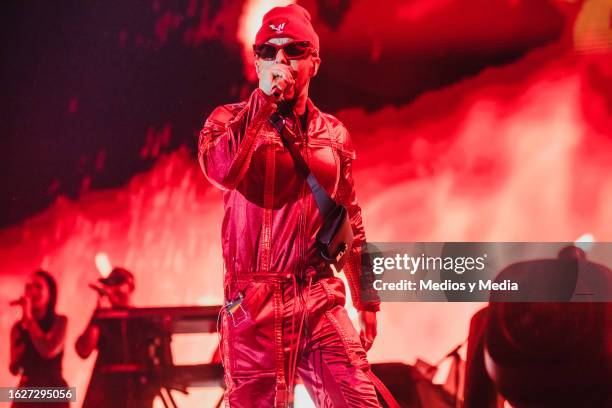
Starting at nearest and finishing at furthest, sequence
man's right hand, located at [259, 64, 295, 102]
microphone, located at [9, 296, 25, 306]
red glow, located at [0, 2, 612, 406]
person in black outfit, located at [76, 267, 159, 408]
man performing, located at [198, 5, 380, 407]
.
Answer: man's right hand, located at [259, 64, 295, 102] → man performing, located at [198, 5, 380, 407] → red glow, located at [0, 2, 612, 406] → person in black outfit, located at [76, 267, 159, 408] → microphone, located at [9, 296, 25, 306]

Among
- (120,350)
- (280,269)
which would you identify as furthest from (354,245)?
(120,350)

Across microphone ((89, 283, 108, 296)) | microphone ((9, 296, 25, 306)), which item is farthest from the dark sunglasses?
microphone ((9, 296, 25, 306))

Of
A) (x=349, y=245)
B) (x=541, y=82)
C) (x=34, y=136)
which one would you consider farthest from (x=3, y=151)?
(x=541, y=82)

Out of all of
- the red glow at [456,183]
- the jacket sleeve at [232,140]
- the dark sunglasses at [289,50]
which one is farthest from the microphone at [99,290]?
the dark sunglasses at [289,50]

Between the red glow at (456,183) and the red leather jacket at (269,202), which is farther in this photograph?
the red glow at (456,183)

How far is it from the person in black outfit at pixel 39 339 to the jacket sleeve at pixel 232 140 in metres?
1.26

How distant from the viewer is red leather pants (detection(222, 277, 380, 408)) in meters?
2.98

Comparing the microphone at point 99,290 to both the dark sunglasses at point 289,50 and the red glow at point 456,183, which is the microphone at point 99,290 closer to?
the red glow at point 456,183

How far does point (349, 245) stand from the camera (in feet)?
10.1

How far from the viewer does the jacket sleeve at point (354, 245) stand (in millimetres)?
3330

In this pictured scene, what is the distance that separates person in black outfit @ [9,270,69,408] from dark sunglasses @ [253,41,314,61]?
1547 mm

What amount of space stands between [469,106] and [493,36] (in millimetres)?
339

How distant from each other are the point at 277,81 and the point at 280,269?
29.0 inches

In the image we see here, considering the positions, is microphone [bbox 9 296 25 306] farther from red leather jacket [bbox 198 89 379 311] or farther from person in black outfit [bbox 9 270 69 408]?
red leather jacket [bbox 198 89 379 311]
